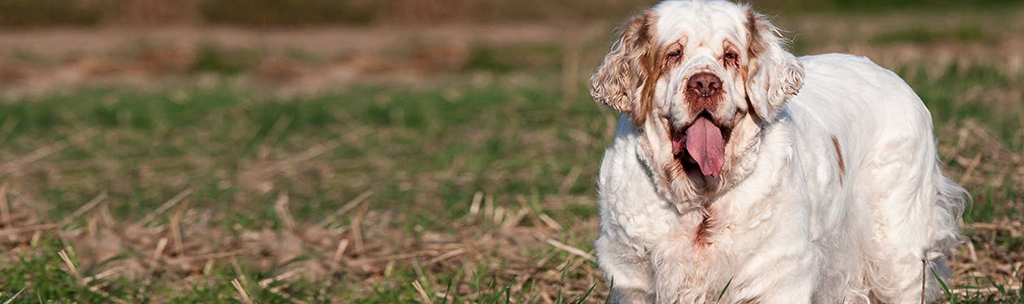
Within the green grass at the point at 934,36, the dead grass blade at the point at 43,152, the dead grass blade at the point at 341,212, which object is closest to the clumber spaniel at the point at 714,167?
the dead grass blade at the point at 341,212

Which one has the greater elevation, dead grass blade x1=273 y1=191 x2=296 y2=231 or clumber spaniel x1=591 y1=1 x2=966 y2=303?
clumber spaniel x1=591 y1=1 x2=966 y2=303

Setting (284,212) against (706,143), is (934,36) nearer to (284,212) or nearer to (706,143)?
(284,212)

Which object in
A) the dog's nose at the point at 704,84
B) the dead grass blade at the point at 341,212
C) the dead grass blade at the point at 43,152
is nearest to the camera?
the dog's nose at the point at 704,84

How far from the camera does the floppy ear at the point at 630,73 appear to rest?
150 inches

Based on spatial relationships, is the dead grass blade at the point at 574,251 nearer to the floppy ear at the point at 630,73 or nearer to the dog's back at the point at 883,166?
the dog's back at the point at 883,166

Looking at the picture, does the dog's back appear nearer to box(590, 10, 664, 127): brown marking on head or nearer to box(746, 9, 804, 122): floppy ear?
box(746, 9, 804, 122): floppy ear

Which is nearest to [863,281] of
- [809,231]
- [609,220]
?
[809,231]

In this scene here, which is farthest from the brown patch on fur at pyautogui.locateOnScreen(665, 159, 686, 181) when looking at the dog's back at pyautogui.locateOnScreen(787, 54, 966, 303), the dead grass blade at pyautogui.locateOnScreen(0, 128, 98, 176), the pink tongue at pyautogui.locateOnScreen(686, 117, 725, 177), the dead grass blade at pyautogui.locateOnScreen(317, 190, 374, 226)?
the dead grass blade at pyautogui.locateOnScreen(0, 128, 98, 176)

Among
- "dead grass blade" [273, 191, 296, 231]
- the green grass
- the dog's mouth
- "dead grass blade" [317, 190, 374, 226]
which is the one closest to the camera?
the dog's mouth

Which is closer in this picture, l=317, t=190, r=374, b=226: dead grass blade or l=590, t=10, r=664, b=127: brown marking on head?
l=590, t=10, r=664, b=127: brown marking on head

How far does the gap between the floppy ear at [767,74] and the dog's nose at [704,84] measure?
0.20 m

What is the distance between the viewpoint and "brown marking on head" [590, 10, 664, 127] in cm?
381

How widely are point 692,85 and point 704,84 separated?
0.04 metres

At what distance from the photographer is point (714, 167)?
3740 mm
